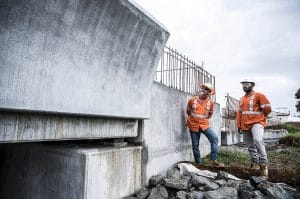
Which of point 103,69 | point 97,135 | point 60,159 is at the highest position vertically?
point 103,69

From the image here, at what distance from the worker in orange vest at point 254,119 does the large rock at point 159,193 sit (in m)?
2.31

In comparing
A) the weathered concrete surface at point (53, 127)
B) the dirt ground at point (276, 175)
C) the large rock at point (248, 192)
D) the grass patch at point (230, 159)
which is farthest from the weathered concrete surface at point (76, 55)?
the grass patch at point (230, 159)

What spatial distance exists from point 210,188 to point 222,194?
0.27 m

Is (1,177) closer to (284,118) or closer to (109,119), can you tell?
(109,119)

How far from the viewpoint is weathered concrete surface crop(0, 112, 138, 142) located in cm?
232

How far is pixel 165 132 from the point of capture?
15.8ft

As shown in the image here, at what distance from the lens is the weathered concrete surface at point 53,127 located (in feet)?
7.60

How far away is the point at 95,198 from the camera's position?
3.01 meters

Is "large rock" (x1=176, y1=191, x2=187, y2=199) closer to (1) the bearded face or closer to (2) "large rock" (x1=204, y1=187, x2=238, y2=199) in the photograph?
(2) "large rock" (x1=204, y1=187, x2=238, y2=199)

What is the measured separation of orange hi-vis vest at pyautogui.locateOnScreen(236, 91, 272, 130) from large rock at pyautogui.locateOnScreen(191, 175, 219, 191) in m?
1.98

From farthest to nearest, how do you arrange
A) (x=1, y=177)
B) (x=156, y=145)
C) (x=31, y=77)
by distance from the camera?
(x=156, y=145), (x=1, y=177), (x=31, y=77)

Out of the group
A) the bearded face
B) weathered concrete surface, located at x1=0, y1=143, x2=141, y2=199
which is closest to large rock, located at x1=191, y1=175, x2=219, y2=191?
weathered concrete surface, located at x1=0, y1=143, x2=141, y2=199

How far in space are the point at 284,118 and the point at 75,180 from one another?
36741 millimetres

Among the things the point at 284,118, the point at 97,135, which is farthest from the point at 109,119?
the point at 284,118
